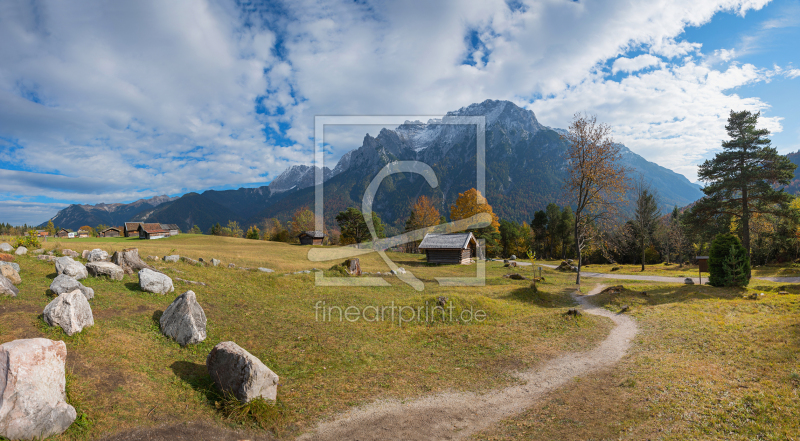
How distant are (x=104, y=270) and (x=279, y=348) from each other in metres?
9.81

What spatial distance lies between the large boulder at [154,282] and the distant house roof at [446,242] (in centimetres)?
3118

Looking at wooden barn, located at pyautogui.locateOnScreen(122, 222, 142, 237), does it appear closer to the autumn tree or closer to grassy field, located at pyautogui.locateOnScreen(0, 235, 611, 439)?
grassy field, located at pyautogui.locateOnScreen(0, 235, 611, 439)

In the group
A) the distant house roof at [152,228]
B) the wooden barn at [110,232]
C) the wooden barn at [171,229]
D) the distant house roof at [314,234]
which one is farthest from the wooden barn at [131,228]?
the distant house roof at [314,234]

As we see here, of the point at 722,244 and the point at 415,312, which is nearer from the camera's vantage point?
the point at 415,312

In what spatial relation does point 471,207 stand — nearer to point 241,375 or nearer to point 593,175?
point 593,175

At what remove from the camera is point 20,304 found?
9.64m

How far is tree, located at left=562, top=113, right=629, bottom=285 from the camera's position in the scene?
24.6 meters

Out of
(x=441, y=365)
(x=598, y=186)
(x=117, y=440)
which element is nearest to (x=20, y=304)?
(x=117, y=440)

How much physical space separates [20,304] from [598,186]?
3297 cm

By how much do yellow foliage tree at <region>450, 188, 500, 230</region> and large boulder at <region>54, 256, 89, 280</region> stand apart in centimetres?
4690

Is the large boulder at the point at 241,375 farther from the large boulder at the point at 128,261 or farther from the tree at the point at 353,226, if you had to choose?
the tree at the point at 353,226

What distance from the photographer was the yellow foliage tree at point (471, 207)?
2085 inches

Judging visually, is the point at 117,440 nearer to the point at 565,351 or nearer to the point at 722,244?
the point at 565,351

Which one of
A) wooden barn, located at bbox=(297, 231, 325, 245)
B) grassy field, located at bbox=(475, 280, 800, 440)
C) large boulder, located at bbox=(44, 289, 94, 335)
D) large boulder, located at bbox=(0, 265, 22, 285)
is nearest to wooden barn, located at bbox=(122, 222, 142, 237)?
wooden barn, located at bbox=(297, 231, 325, 245)
